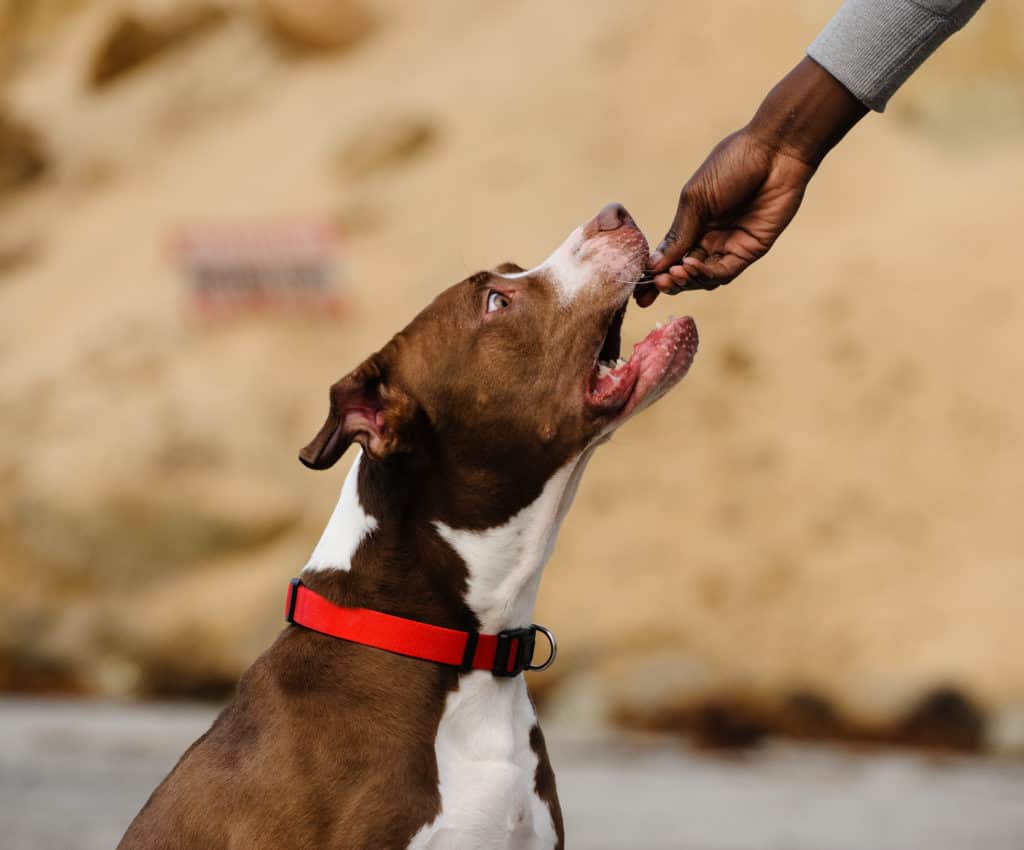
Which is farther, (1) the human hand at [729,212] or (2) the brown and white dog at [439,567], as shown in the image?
(1) the human hand at [729,212]

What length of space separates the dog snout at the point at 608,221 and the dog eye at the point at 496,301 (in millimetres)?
267

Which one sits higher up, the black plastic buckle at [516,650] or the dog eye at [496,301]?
the dog eye at [496,301]

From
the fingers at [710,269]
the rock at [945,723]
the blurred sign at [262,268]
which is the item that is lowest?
the rock at [945,723]

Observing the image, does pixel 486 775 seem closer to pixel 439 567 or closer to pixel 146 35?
pixel 439 567

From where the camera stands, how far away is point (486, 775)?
12.8 feet

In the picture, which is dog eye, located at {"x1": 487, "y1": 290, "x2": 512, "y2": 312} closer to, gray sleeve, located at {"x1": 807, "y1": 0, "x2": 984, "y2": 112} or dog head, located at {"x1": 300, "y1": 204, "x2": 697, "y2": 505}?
dog head, located at {"x1": 300, "y1": 204, "x2": 697, "y2": 505}

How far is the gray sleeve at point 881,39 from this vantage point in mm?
3805

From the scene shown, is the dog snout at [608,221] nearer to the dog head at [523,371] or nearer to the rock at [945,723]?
the dog head at [523,371]

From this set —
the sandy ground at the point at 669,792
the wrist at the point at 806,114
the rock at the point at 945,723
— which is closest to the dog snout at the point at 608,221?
the wrist at the point at 806,114

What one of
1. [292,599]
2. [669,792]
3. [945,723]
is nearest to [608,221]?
[292,599]

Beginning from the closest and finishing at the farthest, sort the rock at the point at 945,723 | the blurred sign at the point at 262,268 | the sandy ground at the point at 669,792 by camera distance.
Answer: the sandy ground at the point at 669,792
the rock at the point at 945,723
the blurred sign at the point at 262,268

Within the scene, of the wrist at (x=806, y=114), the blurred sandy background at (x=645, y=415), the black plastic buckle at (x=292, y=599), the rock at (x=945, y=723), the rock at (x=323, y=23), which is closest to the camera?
the wrist at (x=806, y=114)

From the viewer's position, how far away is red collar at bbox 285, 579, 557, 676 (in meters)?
3.96

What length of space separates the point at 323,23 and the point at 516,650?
12483mm
